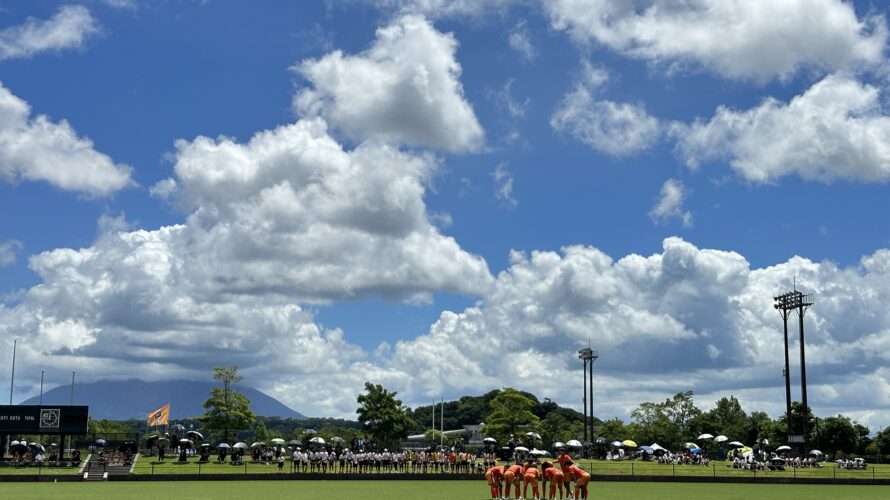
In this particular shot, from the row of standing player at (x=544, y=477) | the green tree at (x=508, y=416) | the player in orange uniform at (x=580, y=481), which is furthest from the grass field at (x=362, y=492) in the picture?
the green tree at (x=508, y=416)

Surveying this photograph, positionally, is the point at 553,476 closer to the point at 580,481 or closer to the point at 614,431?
the point at 580,481

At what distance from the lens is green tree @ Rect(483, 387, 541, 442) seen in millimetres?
99125

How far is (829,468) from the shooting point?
2793 inches

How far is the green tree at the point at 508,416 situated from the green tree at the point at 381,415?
12.5 metres

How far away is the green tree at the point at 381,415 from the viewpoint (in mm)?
90500

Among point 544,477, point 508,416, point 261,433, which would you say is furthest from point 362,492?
point 261,433

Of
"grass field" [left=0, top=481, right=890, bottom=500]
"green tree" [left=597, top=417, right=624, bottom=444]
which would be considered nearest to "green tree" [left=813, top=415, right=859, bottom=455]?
"green tree" [left=597, top=417, right=624, bottom=444]

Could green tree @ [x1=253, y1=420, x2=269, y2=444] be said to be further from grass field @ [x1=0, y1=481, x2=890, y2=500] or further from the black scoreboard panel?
grass field @ [x1=0, y1=481, x2=890, y2=500]

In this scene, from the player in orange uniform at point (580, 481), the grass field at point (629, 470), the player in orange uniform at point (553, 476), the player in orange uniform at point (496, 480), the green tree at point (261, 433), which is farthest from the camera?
the green tree at point (261, 433)

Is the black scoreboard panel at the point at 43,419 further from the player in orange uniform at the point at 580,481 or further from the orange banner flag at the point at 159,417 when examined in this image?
the player in orange uniform at the point at 580,481

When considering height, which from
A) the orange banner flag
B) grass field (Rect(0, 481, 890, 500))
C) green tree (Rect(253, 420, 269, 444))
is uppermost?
the orange banner flag

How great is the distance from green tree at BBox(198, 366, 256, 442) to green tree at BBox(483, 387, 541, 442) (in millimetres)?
28429

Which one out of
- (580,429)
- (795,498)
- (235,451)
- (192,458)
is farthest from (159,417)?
(580,429)

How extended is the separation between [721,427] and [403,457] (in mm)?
63227
